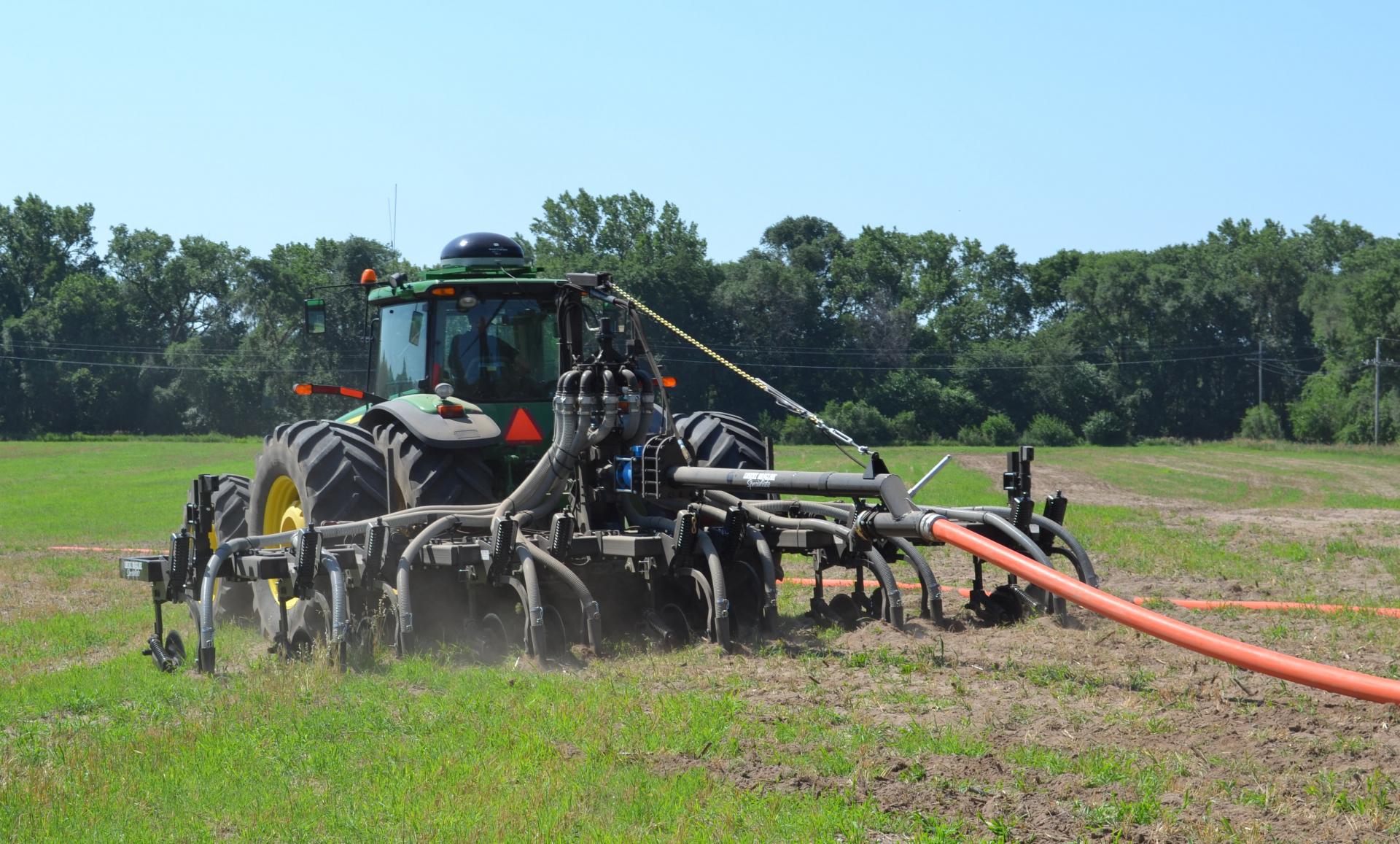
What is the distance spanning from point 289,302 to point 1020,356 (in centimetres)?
3611

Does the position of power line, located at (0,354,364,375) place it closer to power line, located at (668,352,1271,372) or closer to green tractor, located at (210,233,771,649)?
power line, located at (668,352,1271,372)

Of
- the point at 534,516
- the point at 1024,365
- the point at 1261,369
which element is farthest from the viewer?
the point at 1261,369

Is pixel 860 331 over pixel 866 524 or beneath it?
over

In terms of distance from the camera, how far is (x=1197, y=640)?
5340mm

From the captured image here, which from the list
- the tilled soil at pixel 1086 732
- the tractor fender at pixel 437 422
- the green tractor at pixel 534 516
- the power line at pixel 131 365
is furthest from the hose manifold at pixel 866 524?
the power line at pixel 131 365

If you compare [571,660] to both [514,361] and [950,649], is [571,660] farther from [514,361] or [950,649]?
[514,361]

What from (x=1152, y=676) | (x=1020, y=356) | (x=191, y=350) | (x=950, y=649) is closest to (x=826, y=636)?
(x=950, y=649)

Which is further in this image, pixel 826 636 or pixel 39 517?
pixel 39 517

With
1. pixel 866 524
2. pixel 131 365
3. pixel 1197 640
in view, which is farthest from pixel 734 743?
pixel 131 365

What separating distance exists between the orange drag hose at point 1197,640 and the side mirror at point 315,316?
5.51m

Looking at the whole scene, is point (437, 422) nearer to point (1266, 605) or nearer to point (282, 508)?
point (282, 508)

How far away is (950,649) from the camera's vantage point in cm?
760

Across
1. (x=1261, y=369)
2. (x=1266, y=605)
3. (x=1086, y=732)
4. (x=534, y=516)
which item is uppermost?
(x=1261, y=369)

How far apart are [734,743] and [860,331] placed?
209 ft
